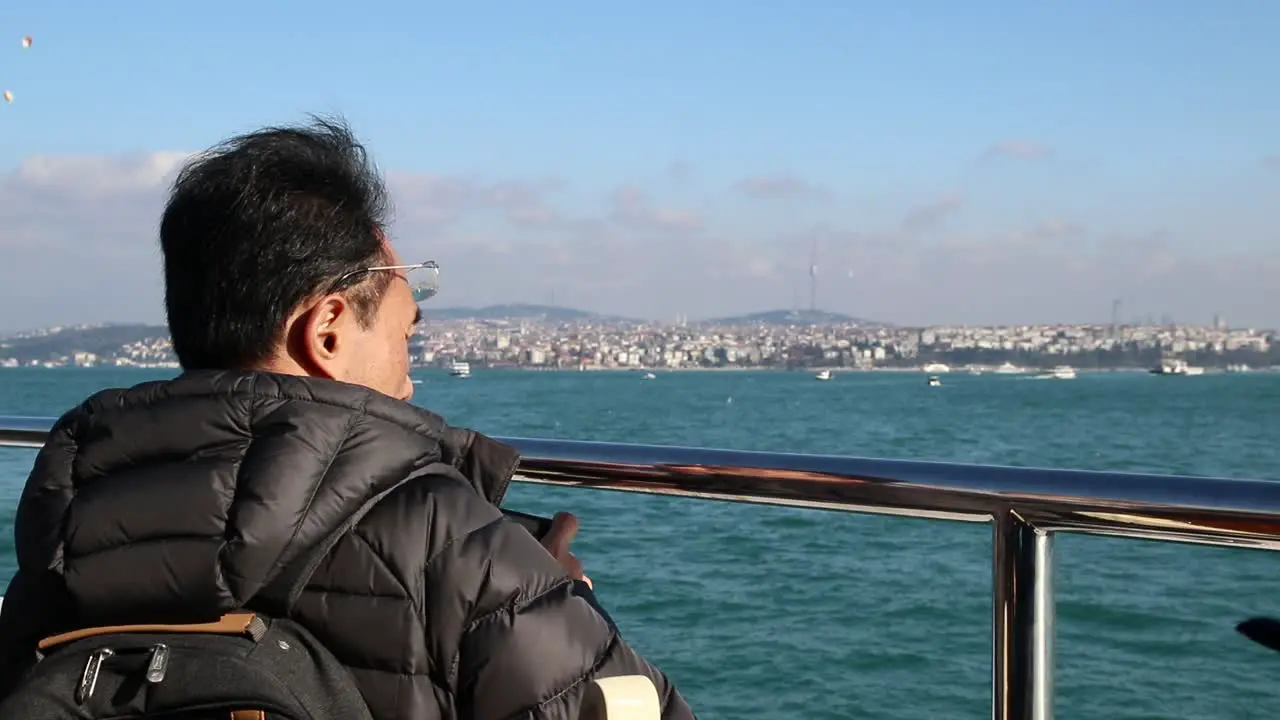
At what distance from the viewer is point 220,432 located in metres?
1.20

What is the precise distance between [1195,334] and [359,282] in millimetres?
126191

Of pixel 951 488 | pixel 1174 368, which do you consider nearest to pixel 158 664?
pixel 951 488

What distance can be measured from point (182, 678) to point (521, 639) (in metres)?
0.29

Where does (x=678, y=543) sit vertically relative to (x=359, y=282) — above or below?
below

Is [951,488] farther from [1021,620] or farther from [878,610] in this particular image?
[878,610]

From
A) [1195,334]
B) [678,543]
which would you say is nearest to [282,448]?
[678,543]

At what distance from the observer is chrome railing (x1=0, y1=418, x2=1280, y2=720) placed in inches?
58.5

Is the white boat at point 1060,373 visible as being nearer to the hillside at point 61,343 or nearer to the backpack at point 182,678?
the hillside at point 61,343

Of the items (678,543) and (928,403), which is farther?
(928,403)

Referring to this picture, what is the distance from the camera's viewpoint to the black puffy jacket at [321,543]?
1135 mm

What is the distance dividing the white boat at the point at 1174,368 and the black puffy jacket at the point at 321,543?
131 meters

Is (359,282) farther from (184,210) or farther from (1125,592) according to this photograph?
(1125,592)

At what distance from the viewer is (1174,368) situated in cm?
12488

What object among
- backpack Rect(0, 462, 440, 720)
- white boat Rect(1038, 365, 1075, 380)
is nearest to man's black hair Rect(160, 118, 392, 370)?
backpack Rect(0, 462, 440, 720)
